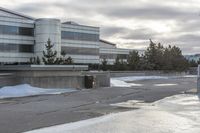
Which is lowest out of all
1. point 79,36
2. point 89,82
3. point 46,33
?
point 89,82

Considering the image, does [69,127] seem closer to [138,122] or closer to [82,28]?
[138,122]

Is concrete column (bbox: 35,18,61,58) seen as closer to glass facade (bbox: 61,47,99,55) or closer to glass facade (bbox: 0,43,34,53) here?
glass facade (bbox: 0,43,34,53)

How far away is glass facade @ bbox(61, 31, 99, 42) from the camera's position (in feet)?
357

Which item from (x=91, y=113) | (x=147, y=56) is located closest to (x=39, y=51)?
(x=147, y=56)

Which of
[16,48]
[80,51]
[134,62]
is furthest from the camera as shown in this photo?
[80,51]

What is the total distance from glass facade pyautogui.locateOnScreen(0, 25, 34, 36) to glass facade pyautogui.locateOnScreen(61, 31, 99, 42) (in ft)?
29.7

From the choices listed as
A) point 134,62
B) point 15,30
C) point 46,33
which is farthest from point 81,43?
point 134,62

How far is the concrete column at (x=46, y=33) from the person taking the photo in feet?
325

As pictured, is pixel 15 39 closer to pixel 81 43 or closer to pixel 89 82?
pixel 81 43

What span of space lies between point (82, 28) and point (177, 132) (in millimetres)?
102457

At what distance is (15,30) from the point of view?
324 feet

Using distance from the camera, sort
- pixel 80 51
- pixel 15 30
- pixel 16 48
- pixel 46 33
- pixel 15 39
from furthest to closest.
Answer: pixel 80 51 → pixel 16 48 → pixel 15 39 → pixel 15 30 → pixel 46 33

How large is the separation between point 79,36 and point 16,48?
1975cm

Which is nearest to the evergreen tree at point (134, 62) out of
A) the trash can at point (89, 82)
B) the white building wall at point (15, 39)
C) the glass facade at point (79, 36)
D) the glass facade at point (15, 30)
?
the glass facade at point (79, 36)
